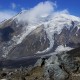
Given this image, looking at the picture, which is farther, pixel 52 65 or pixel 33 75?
pixel 33 75

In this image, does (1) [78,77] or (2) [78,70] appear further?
(2) [78,70]

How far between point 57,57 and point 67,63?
3.35 metres

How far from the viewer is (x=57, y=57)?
67250 mm

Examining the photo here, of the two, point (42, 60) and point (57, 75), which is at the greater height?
point (42, 60)

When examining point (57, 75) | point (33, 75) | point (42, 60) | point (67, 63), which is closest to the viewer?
point (57, 75)

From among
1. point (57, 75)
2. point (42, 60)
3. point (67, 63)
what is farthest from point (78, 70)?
point (42, 60)

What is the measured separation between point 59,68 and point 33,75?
9890 mm

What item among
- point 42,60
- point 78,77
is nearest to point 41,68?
point 42,60

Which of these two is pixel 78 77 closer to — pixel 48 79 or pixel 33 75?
pixel 48 79

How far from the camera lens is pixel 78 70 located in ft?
212

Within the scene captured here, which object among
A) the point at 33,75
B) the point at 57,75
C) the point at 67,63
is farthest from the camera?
the point at 33,75

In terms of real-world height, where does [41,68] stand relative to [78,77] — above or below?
above

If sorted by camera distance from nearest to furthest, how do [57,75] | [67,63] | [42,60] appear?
[57,75]
[67,63]
[42,60]

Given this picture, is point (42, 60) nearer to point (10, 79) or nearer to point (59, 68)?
point (10, 79)
